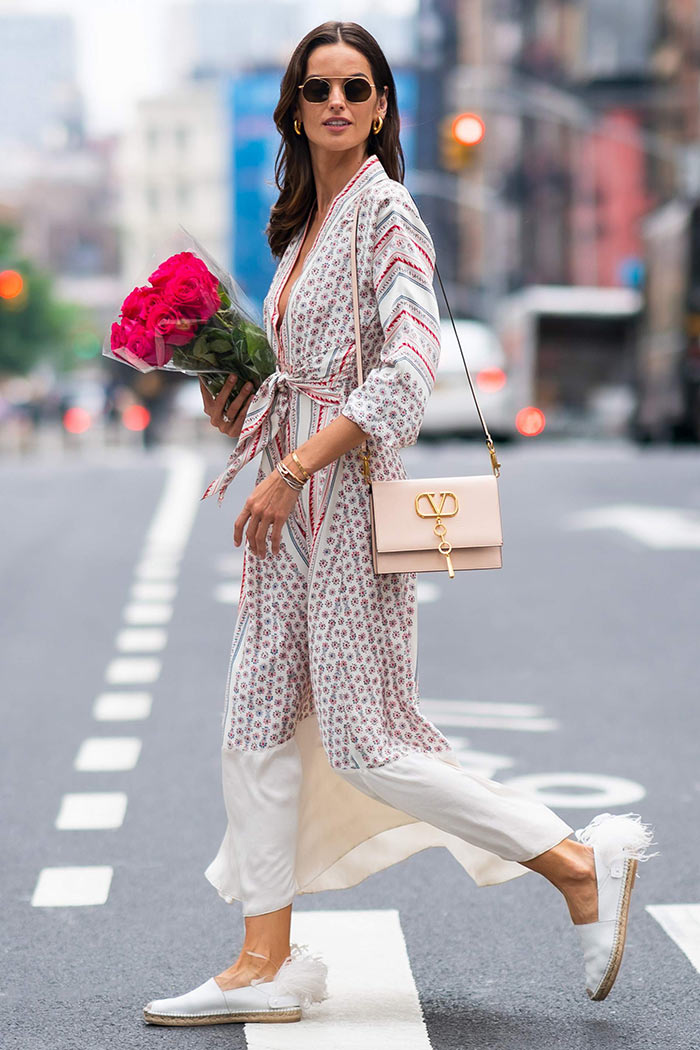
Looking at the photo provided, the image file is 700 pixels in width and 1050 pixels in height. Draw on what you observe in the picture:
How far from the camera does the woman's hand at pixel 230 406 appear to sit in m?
4.09

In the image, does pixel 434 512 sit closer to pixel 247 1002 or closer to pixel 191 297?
pixel 191 297

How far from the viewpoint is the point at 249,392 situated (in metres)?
4.10

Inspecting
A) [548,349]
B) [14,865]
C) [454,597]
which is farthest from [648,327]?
[14,865]

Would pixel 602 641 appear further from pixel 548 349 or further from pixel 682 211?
pixel 548 349

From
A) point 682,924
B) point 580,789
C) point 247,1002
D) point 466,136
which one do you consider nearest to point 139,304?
point 247,1002

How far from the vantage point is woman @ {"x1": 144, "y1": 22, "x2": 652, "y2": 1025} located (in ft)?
12.7

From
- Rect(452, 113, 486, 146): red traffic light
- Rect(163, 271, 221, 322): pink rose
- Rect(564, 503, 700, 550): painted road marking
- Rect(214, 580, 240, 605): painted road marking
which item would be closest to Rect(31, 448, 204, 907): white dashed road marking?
Rect(214, 580, 240, 605): painted road marking

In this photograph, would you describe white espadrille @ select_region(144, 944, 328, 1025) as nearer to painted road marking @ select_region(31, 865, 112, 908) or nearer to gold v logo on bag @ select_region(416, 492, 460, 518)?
gold v logo on bag @ select_region(416, 492, 460, 518)

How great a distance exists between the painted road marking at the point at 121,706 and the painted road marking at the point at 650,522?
18.1ft

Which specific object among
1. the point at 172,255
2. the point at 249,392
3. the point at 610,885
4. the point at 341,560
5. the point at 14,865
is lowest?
the point at 14,865

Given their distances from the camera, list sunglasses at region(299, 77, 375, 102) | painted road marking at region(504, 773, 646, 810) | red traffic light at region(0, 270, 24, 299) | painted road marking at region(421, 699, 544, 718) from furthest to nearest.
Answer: red traffic light at region(0, 270, 24, 299) < painted road marking at region(421, 699, 544, 718) < painted road marking at region(504, 773, 646, 810) < sunglasses at region(299, 77, 375, 102)

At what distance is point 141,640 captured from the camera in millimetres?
9617

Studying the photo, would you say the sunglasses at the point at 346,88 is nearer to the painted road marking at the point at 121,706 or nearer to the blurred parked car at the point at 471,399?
the painted road marking at the point at 121,706

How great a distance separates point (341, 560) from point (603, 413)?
40197mm
